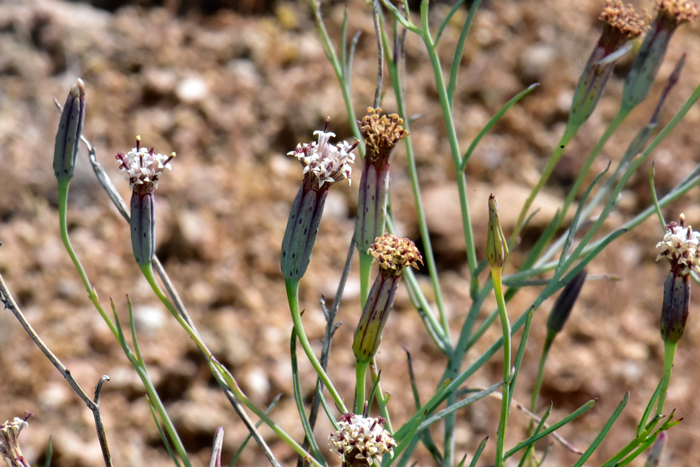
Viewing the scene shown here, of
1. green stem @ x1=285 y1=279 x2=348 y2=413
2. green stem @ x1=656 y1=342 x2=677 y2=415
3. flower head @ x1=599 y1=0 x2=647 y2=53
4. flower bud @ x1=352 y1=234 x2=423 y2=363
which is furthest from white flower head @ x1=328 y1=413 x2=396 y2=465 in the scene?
flower head @ x1=599 y1=0 x2=647 y2=53

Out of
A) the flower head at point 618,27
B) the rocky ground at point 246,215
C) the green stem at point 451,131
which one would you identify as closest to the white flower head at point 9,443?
the green stem at point 451,131

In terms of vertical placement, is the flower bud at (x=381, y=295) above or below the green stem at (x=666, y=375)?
above

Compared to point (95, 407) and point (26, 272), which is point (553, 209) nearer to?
point (26, 272)

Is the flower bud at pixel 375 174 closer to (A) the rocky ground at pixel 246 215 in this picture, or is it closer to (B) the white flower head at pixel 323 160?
(B) the white flower head at pixel 323 160

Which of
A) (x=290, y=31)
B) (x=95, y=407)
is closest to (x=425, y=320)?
(x=95, y=407)

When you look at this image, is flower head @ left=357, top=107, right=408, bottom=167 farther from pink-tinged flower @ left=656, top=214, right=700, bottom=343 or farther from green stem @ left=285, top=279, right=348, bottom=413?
pink-tinged flower @ left=656, top=214, right=700, bottom=343
